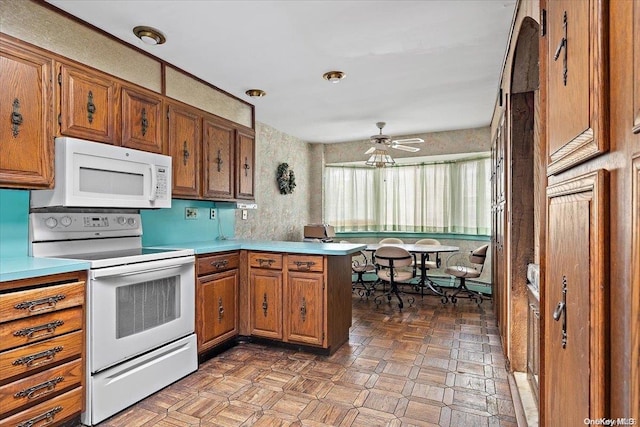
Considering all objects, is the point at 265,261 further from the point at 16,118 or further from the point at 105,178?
the point at 16,118

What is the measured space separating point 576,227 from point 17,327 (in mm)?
2224

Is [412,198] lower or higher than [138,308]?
higher

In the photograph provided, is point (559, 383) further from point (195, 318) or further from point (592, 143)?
point (195, 318)

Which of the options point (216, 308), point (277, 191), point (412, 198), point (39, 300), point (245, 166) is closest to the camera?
point (39, 300)

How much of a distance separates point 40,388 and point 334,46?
8.88ft

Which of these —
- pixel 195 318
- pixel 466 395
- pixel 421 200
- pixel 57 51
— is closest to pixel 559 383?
pixel 466 395

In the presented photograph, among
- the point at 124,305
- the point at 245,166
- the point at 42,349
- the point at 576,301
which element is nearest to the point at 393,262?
the point at 245,166

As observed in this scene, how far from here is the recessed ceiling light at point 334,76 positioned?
10.2ft

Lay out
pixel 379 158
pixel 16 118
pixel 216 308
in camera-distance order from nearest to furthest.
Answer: pixel 16 118
pixel 216 308
pixel 379 158

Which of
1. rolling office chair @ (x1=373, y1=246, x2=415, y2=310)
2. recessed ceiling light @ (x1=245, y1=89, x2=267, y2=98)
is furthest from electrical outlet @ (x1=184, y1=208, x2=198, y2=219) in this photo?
rolling office chair @ (x1=373, y1=246, x2=415, y2=310)

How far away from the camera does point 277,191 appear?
207 inches

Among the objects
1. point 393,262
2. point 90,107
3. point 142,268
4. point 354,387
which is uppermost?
point 90,107

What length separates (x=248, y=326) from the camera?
125 inches

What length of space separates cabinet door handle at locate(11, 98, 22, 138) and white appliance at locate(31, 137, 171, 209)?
0.63 ft
